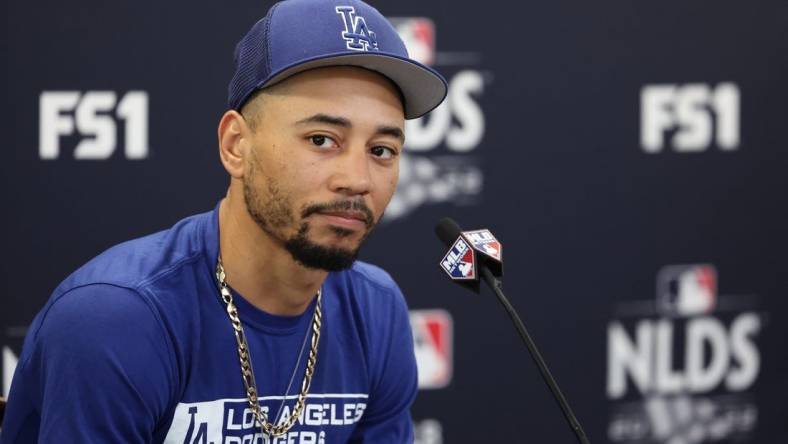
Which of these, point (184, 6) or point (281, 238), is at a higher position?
point (184, 6)

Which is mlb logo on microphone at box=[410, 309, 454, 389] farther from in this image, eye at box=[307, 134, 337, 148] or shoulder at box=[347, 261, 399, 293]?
eye at box=[307, 134, 337, 148]

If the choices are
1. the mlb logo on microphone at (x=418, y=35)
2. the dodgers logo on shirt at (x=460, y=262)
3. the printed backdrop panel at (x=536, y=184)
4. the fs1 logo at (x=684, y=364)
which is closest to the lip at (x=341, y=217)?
the dodgers logo on shirt at (x=460, y=262)

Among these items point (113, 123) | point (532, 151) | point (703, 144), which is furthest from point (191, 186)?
point (703, 144)

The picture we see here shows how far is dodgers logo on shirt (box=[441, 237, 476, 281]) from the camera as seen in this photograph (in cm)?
122

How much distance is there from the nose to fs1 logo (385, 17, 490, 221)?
1.00 metres

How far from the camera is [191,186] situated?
82.2 inches

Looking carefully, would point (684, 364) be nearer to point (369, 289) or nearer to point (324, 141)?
point (369, 289)

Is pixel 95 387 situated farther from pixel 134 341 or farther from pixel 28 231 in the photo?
pixel 28 231

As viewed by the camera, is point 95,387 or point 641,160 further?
point 641,160

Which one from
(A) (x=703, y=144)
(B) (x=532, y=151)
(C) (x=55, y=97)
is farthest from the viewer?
(A) (x=703, y=144)

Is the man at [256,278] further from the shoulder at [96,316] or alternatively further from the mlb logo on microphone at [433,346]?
the mlb logo on microphone at [433,346]

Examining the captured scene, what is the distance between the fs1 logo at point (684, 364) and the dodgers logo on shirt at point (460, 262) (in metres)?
1.29

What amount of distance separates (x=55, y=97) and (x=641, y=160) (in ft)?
4.06

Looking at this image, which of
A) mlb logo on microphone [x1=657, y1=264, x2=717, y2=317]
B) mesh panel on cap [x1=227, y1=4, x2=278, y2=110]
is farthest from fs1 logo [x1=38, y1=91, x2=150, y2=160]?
mlb logo on microphone [x1=657, y1=264, x2=717, y2=317]
